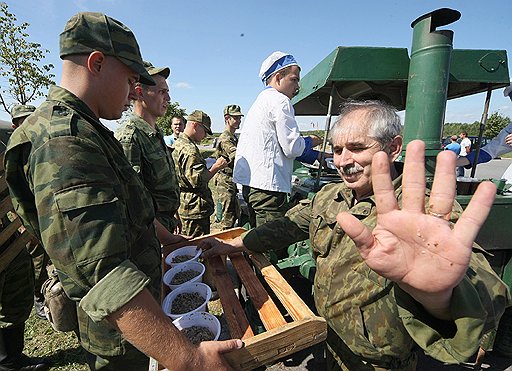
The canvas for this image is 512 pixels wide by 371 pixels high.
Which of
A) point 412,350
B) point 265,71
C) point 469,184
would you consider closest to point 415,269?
point 412,350

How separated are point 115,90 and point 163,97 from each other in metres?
1.54

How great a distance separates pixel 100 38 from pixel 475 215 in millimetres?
1359

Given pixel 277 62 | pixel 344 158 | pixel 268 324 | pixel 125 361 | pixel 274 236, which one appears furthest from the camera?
pixel 277 62

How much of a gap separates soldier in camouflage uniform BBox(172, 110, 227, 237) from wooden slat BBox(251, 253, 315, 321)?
2.36m

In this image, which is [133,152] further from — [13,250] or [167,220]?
[13,250]

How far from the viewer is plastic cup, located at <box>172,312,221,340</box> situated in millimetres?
1272

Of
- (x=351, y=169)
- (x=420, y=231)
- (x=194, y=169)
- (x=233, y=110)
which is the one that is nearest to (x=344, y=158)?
(x=351, y=169)

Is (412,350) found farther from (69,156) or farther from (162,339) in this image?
(69,156)

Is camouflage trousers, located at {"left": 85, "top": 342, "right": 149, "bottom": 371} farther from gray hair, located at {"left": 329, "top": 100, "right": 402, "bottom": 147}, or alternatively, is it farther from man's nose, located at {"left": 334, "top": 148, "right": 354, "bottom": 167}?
gray hair, located at {"left": 329, "top": 100, "right": 402, "bottom": 147}

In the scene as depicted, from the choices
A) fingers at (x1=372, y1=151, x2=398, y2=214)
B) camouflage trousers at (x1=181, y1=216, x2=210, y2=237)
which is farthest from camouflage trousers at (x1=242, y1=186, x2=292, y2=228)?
fingers at (x1=372, y1=151, x2=398, y2=214)

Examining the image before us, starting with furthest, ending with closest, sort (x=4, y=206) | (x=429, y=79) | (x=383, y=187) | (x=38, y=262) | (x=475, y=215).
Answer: (x=38, y=262)
(x=4, y=206)
(x=429, y=79)
(x=383, y=187)
(x=475, y=215)

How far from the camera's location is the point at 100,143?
A: 1.07 metres

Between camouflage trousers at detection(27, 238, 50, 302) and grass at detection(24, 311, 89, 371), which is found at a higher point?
camouflage trousers at detection(27, 238, 50, 302)

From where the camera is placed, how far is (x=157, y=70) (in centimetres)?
253
